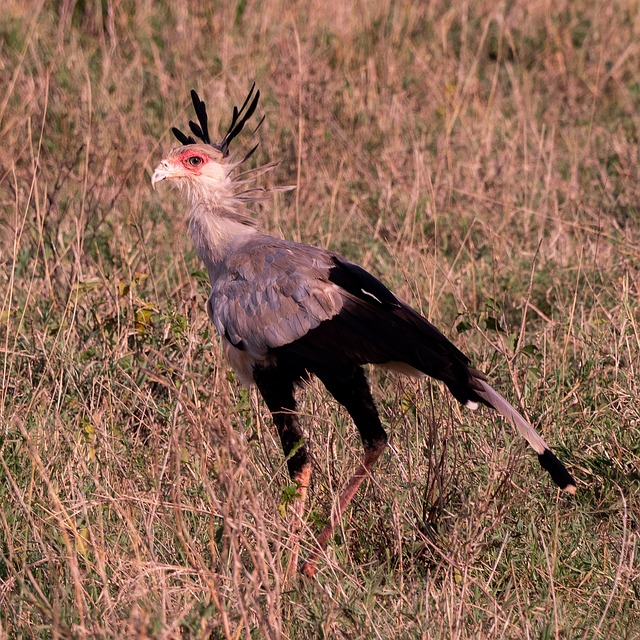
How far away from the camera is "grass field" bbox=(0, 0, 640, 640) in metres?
2.96

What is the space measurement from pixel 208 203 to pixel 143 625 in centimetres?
200

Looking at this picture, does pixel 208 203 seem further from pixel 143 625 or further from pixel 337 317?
pixel 143 625

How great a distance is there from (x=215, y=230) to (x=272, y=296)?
0.45 meters

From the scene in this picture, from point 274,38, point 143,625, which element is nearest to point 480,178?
point 274,38

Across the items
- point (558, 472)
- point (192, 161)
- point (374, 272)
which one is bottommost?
point (374, 272)

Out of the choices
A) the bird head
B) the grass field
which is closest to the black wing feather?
the grass field

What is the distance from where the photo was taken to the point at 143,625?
90.7 inches

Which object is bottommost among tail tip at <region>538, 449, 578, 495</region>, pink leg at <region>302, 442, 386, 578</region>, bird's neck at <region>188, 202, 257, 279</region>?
pink leg at <region>302, 442, 386, 578</region>

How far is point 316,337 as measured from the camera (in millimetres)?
3516

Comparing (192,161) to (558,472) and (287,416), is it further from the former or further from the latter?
(558,472)

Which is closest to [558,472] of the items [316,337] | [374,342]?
[374,342]

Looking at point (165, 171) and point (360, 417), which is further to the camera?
point (165, 171)

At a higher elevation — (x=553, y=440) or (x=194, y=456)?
(x=553, y=440)

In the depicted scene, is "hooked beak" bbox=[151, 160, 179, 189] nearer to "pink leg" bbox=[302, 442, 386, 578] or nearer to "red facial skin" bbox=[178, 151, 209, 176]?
"red facial skin" bbox=[178, 151, 209, 176]
